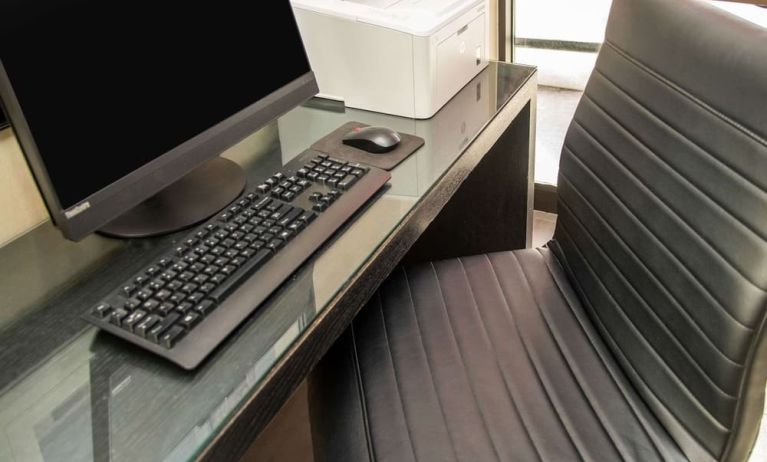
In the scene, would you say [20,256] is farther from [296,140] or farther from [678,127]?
[678,127]

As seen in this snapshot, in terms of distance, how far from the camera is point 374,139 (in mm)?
1166

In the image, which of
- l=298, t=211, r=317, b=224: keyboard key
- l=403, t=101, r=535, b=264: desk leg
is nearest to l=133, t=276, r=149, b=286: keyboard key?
l=298, t=211, r=317, b=224: keyboard key

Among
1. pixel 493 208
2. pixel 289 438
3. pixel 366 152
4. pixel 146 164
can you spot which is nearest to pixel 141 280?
pixel 146 164

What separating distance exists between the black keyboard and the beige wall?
1.07ft

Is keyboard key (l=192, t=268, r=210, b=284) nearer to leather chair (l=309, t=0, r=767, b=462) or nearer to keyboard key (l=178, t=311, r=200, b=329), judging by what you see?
keyboard key (l=178, t=311, r=200, b=329)

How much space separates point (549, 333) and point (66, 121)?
76 cm

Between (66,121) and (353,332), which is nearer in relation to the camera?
(66,121)

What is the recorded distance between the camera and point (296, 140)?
126cm

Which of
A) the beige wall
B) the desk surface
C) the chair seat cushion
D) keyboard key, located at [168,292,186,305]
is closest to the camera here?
the desk surface

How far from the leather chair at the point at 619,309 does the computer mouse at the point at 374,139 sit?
237 mm

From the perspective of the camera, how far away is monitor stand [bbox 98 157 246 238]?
1000 mm

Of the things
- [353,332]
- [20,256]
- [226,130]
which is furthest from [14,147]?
[353,332]

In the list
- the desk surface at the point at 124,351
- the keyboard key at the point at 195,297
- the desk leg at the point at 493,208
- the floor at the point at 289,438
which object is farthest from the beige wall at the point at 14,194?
the desk leg at the point at 493,208

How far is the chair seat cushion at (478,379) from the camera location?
2.96 feet
